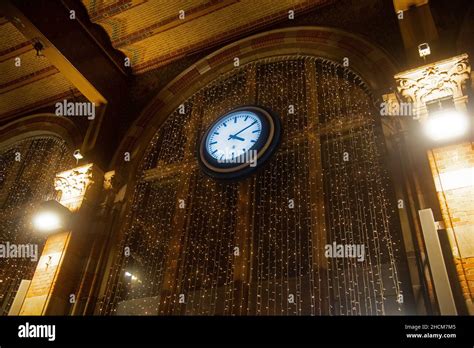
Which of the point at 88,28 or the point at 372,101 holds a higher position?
the point at 88,28

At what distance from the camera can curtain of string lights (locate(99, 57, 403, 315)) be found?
4359 mm

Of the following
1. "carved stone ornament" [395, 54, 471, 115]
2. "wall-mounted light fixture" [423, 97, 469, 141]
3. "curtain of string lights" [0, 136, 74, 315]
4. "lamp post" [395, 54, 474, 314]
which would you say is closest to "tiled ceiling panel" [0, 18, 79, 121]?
"curtain of string lights" [0, 136, 74, 315]

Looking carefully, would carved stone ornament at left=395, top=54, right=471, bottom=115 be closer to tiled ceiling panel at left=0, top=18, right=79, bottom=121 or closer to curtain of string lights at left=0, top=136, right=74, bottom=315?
curtain of string lights at left=0, top=136, right=74, bottom=315

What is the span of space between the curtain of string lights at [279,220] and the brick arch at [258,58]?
216mm

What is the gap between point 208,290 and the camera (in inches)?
197

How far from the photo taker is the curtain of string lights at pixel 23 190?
6.70 metres

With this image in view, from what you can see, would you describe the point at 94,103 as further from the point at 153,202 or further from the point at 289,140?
the point at 289,140

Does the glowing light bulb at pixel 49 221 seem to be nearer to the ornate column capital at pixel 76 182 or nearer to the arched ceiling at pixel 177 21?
the ornate column capital at pixel 76 182

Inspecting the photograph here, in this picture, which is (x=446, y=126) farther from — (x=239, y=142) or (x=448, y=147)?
(x=239, y=142)

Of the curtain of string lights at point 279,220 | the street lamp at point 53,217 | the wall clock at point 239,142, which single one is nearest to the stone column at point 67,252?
the street lamp at point 53,217

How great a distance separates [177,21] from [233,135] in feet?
9.25

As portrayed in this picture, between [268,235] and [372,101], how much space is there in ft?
7.58

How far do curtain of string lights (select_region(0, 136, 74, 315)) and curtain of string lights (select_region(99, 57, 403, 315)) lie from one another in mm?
2009
